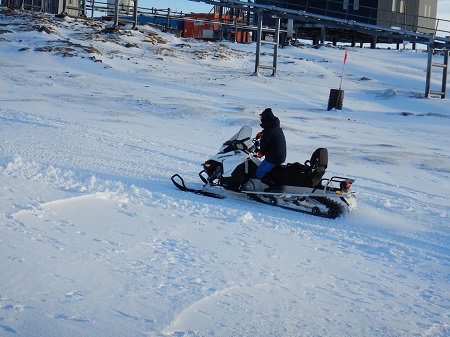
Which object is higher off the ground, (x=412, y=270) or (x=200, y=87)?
(x=200, y=87)

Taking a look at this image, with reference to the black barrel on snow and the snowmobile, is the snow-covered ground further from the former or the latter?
the black barrel on snow

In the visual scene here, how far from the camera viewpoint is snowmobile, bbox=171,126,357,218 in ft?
30.9

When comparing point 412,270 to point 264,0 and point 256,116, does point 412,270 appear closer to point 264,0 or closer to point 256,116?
point 256,116

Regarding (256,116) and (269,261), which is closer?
(269,261)

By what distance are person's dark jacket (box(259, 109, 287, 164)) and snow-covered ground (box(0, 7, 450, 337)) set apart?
78 cm

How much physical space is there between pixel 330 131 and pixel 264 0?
81.9 feet

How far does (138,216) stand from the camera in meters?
7.99

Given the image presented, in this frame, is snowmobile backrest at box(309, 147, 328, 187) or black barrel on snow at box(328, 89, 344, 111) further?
black barrel on snow at box(328, 89, 344, 111)

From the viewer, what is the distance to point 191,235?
744 centimetres

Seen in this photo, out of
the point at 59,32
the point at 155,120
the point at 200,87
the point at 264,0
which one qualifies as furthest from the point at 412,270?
the point at 264,0

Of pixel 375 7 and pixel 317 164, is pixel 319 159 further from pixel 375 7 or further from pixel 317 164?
pixel 375 7

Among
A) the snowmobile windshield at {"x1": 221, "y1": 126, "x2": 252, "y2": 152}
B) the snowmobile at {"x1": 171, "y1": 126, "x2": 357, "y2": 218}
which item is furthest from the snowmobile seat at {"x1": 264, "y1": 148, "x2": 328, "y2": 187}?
the snowmobile windshield at {"x1": 221, "y1": 126, "x2": 252, "y2": 152}

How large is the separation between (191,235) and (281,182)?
278 cm

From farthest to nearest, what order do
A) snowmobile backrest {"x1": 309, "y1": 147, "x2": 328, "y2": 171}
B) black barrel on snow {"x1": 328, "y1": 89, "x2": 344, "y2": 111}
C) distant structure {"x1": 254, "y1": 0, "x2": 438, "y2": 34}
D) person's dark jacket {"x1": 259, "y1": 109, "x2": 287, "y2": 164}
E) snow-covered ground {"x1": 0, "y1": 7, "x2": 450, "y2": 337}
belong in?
distant structure {"x1": 254, "y1": 0, "x2": 438, "y2": 34} < black barrel on snow {"x1": 328, "y1": 89, "x2": 344, "y2": 111} < person's dark jacket {"x1": 259, "y1": 109, "x2": 287, "y2": 164} < snowmobile backrest {"x1": 309, "y1": 147, "x2": 328, "y2": 171} < snow-covered ground {"x1": 0, "y1": 7, "x2": 450, "y2": 337}
